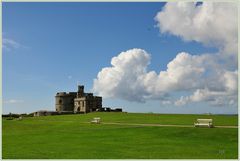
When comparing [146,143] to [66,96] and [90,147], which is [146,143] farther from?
[66,96]

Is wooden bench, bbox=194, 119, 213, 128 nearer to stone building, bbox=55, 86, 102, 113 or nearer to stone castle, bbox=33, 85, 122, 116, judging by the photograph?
stone castle, bbox=33, 85, 122, 116

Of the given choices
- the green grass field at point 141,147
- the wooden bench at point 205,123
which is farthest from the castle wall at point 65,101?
the green grass field at point 141,147

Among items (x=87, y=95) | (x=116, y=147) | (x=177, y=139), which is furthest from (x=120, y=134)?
(x=87, y=95)

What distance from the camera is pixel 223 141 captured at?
946 inches

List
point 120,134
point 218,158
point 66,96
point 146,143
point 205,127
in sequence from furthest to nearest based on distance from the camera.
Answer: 1. point 66,96
2. point 205,127
3. point 120,134
4. point 146,143
5. point 218,158

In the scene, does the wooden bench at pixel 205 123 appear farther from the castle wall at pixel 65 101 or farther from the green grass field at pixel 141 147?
the castle wall at pixel 65 101

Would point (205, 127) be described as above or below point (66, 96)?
below

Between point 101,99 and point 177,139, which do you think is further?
point 101,99

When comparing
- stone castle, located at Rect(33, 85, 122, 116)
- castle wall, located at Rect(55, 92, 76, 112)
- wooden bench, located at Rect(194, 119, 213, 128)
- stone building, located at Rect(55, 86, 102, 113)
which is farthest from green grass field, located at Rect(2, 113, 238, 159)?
castle wall, located at Rect(55, 92, 76, 112)

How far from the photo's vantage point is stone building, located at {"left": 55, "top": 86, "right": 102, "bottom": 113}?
307 ft

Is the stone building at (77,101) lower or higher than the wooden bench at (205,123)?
higher

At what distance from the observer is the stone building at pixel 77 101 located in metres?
93.7

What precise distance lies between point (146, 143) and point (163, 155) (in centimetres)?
457

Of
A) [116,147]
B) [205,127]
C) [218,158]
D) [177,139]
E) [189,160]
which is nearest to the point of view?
[189,160]
